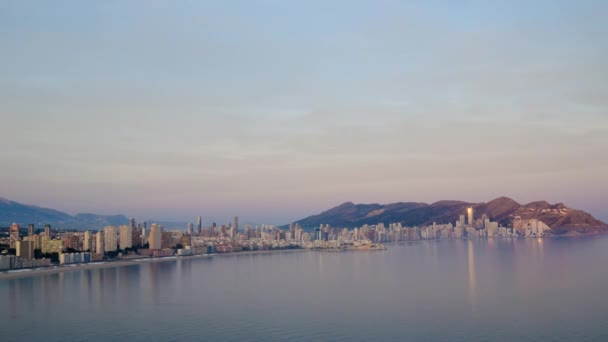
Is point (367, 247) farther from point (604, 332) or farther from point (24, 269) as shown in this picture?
point (604, 332)

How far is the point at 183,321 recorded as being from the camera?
22250mm

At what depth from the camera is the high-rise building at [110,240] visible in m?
58.7

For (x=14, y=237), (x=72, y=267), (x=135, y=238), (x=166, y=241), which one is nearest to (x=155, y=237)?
(x=135, y=238)

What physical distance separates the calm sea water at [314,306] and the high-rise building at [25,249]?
6.44 m

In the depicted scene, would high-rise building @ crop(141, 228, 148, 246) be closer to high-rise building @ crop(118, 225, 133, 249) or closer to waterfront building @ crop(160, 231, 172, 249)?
waterfront building @ crop(160, 231, 172, 249)

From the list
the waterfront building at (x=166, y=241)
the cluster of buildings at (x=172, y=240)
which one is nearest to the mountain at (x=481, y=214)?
the cluster of buildings at (x=172, y=240)

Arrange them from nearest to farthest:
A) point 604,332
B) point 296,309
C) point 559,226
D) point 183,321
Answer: point 604,332
point 183,321
point 296,309
point 559,226

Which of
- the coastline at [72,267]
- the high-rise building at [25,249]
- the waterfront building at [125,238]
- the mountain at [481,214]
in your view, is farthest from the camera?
the mountain at [481,214]

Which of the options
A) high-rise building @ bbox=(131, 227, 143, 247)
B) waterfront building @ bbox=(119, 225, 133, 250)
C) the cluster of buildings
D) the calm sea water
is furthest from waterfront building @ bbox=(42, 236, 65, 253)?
high-rise building @ bbox=(131, 227, 143, 247)

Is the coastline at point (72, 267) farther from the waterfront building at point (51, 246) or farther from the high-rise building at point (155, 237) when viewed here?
the high-rise building at point (155, 237)

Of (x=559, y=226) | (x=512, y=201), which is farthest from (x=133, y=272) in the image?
(x=512, y=201)

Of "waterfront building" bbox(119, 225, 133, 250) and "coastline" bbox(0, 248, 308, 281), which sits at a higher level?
"waterfront building" bbox(119, 225, 133, 250)

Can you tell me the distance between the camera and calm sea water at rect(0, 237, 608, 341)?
19984 mm

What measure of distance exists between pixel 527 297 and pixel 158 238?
1869 inches
